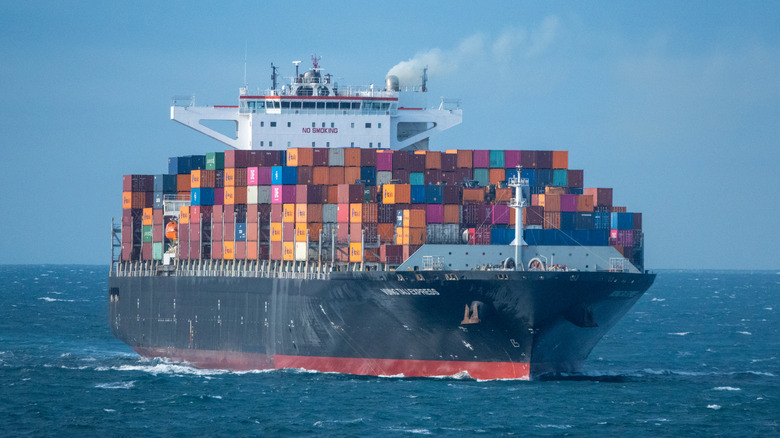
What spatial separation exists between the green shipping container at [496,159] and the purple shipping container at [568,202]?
14.7 ft

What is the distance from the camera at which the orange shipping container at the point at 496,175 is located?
53219 mm

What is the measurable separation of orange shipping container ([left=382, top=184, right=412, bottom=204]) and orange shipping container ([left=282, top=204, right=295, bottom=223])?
4474mm

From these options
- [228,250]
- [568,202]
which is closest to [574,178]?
[568,202]

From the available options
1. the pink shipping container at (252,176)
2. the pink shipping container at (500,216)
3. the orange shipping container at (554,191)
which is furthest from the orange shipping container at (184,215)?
the orange shipping container at (554,191)

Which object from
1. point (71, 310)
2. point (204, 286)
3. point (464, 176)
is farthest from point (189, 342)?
point (71, 310)

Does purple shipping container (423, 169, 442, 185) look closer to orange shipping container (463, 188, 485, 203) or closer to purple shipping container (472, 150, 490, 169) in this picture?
purple shipping container (472, 150, 490, 169)

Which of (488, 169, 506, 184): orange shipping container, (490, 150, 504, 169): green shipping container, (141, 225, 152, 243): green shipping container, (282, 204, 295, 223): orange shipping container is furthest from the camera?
(141, 225, 152, 243): green shipping container

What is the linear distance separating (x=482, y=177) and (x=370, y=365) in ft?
33.9

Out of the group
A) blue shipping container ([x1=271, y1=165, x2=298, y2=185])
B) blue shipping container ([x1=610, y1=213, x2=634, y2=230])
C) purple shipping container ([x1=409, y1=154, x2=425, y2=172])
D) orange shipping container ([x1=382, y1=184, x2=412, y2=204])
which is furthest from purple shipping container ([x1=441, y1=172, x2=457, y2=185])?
blue shipping container ([x1=610, y1=213, x2=634, y2=230])

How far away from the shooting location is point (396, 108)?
2441 inches

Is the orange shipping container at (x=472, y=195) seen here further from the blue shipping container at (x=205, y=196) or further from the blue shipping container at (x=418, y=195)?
the blue shipping container at (x=205, y=196)

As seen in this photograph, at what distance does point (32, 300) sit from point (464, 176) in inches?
2912

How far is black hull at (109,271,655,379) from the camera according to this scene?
44.7 meters

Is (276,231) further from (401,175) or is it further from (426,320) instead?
(426,320)
